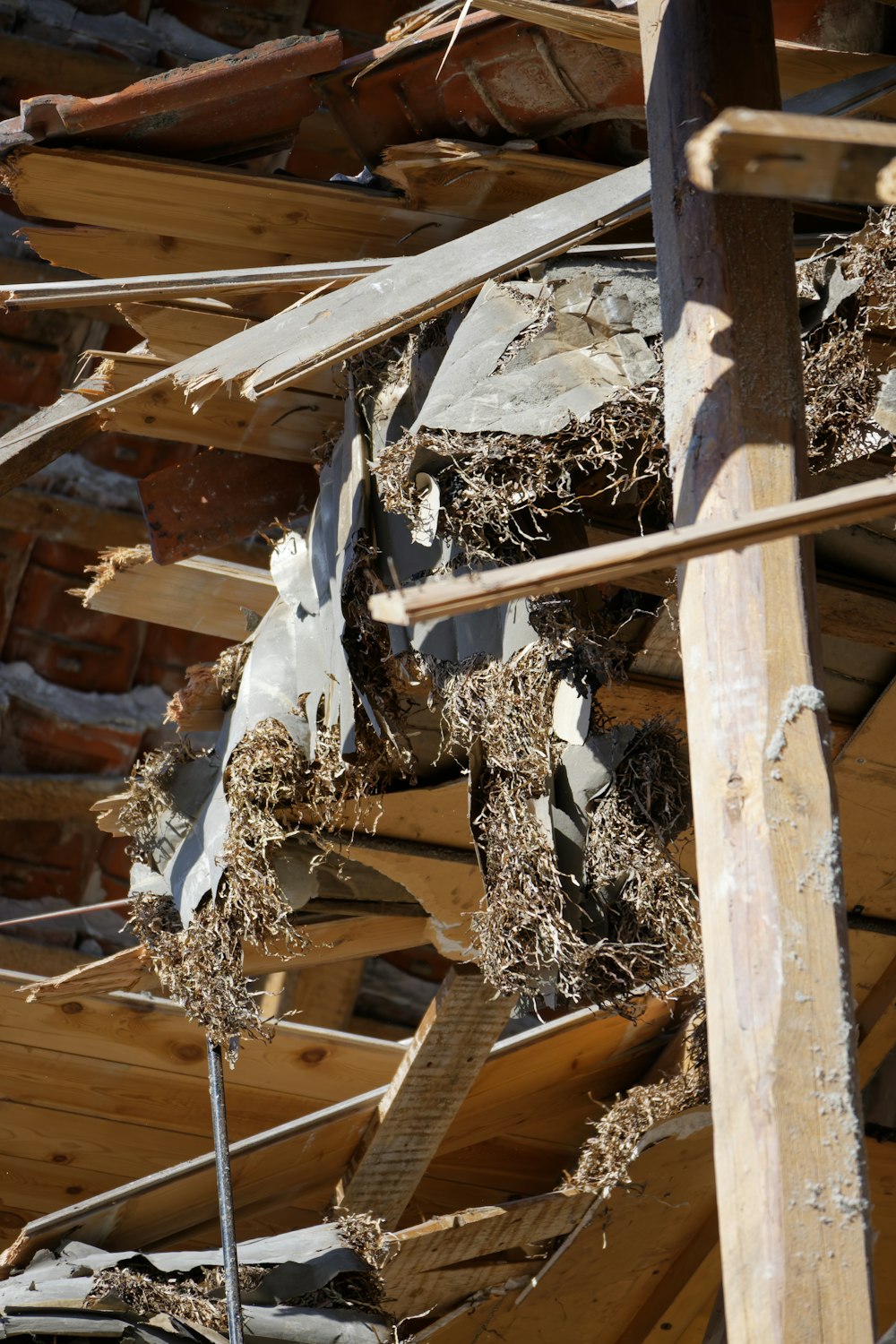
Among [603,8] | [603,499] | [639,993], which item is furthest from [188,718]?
[603,8]

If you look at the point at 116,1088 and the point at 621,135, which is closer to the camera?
the point at 621,135

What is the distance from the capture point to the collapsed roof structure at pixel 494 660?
5.39ft

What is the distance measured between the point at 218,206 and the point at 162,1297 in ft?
8.07

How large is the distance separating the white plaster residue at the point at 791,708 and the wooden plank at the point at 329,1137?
2722mm

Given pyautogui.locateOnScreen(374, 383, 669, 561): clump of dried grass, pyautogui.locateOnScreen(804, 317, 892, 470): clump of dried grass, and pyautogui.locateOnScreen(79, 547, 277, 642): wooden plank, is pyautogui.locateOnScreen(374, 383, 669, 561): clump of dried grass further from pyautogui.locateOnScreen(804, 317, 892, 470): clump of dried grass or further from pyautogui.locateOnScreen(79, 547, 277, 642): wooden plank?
pyautogui.locateOnScreen(79, 547, 277, 642): wooden plank

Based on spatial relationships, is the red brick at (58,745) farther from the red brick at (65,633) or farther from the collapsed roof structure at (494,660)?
the collapsed roof structure at (494,660)

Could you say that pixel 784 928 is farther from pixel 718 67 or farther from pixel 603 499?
pixel 603 499

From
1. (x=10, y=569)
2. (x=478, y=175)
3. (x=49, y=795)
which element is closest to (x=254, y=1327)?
(x=478, y=175)

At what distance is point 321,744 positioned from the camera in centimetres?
311

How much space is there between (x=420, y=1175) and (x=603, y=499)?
2.29 meters

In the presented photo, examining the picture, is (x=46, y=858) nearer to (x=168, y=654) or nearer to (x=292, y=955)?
(x=168, y=654)

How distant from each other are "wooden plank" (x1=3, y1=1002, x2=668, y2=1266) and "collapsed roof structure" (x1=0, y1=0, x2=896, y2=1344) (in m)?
0.02

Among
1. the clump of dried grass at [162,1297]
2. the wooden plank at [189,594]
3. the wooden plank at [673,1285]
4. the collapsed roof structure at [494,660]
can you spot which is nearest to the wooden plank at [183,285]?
the collapsed roof structure at [494,660]

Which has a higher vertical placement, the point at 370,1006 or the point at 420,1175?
the point at 370,1006
